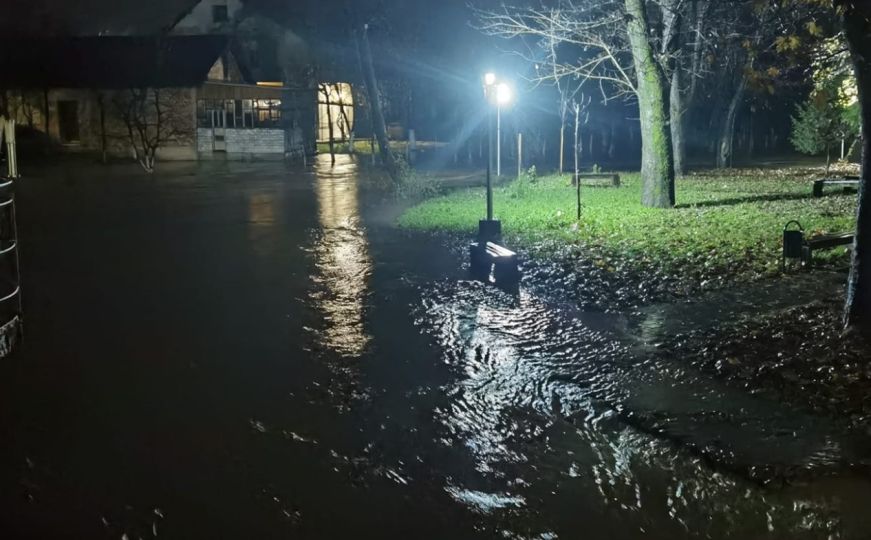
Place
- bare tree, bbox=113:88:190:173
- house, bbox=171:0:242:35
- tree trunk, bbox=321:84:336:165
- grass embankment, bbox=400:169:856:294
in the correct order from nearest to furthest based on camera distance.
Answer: grass embankment, bbox=400:169:856:294 < tree trunk, bbox=321:84:336:165 < bare tree, bbox=113:88:190:173 < house, bbox=171:0:242:35

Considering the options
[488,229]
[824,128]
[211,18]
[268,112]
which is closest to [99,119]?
[268,112]

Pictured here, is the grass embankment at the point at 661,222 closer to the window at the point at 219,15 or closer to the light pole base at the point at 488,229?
the light pole base at the point at 488,229

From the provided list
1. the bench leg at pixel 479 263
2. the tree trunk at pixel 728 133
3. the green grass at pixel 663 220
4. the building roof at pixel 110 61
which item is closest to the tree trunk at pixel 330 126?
the building roof at pixel 110 61

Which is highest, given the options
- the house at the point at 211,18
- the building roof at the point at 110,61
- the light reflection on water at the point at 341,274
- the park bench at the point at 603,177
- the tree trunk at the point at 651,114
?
the house at the point at 211,18

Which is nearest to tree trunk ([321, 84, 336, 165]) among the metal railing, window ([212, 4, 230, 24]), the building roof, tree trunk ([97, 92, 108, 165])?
the building roof

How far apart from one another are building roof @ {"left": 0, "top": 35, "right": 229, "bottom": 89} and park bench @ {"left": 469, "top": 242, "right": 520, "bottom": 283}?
100 feet

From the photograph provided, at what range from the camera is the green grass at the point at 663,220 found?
11.8 metres

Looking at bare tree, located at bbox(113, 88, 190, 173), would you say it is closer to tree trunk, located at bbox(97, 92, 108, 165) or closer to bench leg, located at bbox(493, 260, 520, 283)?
tree trunk, located at bbox(97, 92, 108, 165)

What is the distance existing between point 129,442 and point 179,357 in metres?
2.13

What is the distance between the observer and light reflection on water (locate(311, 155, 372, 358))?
8562 millimetres

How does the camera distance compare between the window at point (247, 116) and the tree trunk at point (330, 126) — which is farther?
the window at point (247, 116)

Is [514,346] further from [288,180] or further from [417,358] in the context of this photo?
[288,180]

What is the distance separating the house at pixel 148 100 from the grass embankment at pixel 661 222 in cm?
1924

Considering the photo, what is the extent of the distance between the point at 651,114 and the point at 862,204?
445 inches
